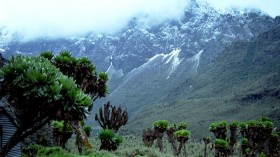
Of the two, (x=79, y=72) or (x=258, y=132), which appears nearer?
(x=79, y=72)

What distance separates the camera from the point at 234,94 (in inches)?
5487

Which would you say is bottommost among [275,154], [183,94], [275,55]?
[275,154]

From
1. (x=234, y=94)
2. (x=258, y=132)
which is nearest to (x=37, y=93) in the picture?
(x=258, y=132)

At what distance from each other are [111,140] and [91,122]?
154424 millimetres

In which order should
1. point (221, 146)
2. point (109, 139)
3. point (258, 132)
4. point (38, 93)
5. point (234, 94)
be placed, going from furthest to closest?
point (234, 94)
point (221, 146)
point (258, 132)
point (109, 139)
point (38, 93)

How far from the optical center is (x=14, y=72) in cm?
1345

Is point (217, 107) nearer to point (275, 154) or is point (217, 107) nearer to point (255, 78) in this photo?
point (255, 78)

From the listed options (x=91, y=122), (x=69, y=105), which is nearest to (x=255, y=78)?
(x=91, y=122)

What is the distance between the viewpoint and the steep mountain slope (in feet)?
366

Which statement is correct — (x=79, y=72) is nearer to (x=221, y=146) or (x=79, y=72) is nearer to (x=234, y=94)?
(x=221, y=146)

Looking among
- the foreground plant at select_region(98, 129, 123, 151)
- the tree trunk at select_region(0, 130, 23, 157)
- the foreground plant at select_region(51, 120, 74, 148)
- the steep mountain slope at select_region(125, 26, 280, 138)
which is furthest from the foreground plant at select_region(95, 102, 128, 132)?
the steep mountain slope at select_region(125, 26, 280, 138)

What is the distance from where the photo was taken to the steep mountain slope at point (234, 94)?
11169 centimetres

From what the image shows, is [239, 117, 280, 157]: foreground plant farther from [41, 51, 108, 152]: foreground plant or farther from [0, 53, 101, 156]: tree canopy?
[0, 53, 101, 156]: tree canopy

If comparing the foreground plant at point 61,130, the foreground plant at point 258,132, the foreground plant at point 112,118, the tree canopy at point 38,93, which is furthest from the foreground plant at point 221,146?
the tree canopy at point 38,93
